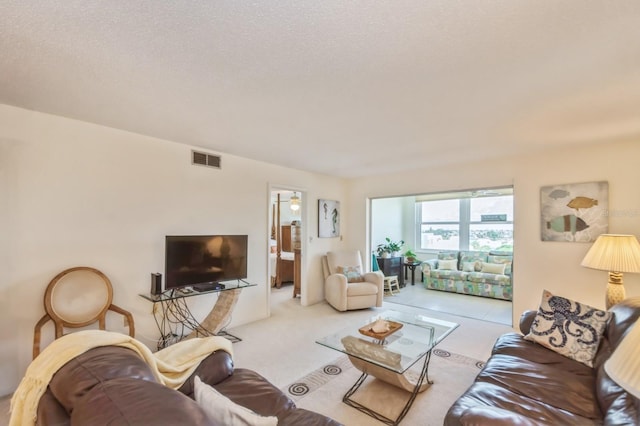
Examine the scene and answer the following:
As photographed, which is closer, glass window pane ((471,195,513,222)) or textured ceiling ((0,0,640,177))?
textured ceiling ((0,0,640,177))

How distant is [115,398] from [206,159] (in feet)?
10.5

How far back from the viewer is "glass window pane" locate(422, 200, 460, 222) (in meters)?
7.18

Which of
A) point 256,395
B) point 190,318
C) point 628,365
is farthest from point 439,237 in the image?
point 628,365

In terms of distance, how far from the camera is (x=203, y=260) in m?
3.37

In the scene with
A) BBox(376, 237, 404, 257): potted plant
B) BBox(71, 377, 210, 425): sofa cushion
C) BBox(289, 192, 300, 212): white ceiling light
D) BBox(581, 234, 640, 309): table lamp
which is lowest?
BBox(376, 237, 404, 257): potted plant

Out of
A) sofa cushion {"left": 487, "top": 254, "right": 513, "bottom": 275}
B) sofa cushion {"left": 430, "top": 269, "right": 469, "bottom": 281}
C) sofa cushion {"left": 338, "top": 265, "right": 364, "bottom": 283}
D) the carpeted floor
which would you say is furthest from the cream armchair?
sofa cushion {"left": 487, "top": 254, "right": 513, "bottom": 275}

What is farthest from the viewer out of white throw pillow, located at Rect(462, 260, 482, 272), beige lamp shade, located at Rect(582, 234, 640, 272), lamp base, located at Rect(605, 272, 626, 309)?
white throw pillow, located at Rect(462, 260, 482, 272)

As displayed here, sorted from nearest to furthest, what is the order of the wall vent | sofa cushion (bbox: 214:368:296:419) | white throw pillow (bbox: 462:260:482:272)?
1. sofa cushion (bbox: 214:368:296:419)
2. the wall vent
3. white throw pillow (bbox: 462:260:482:272)

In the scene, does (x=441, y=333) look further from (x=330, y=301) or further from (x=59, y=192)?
(x=59, y=192)

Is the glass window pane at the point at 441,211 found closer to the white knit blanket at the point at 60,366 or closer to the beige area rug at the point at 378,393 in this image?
the beige area rug at the point at 378,393

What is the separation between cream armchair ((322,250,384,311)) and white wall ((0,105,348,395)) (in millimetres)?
1301

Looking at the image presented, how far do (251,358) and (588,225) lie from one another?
4.05m

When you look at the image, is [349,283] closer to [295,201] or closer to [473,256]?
[295,201]

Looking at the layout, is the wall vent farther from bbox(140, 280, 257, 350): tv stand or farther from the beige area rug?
the beige area rug
